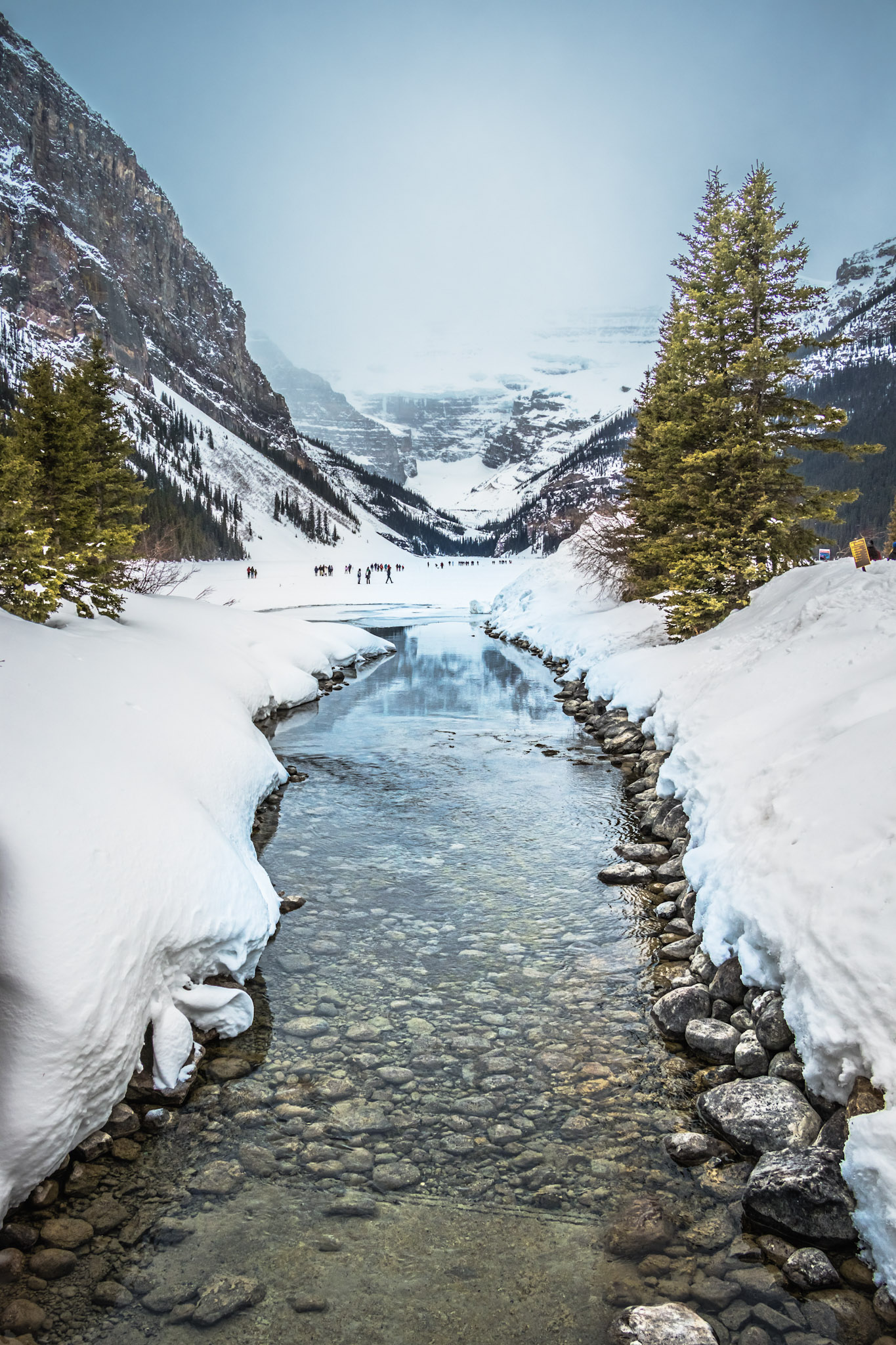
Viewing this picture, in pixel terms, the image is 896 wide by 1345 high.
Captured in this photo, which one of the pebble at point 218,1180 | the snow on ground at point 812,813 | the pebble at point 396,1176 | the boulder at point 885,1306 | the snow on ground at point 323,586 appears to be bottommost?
the pebble at point 218,1180

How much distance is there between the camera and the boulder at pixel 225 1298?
3789mm

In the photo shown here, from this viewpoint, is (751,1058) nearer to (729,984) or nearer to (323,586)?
(729,984)

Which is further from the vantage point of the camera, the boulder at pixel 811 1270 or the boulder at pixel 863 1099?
the boulder at pixel 863 1099

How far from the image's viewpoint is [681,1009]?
6.36 metres

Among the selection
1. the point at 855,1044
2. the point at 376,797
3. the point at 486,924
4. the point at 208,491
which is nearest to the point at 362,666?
the point at 376,797

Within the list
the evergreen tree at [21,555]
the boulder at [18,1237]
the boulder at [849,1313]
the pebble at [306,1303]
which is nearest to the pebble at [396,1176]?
the pebble at [306,1303]

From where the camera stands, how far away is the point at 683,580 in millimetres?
18188

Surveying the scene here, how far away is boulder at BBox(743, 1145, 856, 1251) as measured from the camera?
4.07m

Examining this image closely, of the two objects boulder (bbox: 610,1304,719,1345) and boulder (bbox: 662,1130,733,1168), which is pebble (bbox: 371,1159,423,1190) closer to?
boulder (bbox: 610,1304,719,1345)

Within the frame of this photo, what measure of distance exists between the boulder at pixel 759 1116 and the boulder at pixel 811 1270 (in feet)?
2.35

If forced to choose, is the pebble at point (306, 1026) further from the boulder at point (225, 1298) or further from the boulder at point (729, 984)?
the boulder at point (729, 984)

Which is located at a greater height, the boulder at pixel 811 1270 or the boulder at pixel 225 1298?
the boulder at pixel 811 1270

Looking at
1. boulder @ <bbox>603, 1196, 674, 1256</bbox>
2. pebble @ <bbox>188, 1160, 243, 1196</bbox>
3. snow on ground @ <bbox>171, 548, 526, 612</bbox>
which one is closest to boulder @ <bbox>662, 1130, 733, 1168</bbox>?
boulder @ <bbox>603, 1196, 674, 1256</bbox>

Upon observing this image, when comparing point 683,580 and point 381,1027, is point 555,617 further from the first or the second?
point 381,1027
